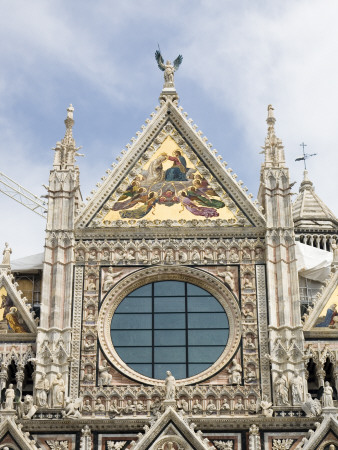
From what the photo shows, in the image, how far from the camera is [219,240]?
27.6 meters

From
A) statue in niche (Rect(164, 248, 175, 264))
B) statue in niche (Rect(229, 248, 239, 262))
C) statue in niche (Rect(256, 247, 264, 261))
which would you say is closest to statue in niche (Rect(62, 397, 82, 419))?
statue in niche (Rect(164, 248, 175, 264))

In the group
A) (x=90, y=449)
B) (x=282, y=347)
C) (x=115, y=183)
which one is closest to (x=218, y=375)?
(x=282, y=347)

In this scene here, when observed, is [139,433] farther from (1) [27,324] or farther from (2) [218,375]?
(1) [27,324]

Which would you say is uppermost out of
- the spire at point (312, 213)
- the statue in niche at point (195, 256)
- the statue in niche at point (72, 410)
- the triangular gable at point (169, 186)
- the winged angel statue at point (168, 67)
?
the winged angel statue at point (168, 67)

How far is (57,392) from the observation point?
25.0 metres

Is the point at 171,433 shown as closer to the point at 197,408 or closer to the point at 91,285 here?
the point at 197,408

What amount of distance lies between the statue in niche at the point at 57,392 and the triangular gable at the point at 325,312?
596 cm

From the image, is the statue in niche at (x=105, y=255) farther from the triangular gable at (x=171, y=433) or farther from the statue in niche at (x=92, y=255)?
the triangular gable at (x=171, y=433)

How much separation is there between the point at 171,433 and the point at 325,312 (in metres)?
5.09

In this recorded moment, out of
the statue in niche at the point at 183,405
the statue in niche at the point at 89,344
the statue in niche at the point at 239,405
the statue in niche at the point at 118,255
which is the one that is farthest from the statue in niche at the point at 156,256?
the statue in niche at the point at 239,405

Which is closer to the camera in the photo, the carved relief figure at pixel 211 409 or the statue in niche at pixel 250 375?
the carved relief figure at pixel 211 409

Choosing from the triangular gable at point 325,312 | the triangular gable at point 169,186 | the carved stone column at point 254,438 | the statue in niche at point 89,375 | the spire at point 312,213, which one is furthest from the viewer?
the spire at point 312,213

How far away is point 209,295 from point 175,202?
2.85 m

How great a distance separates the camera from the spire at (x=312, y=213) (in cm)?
3747
